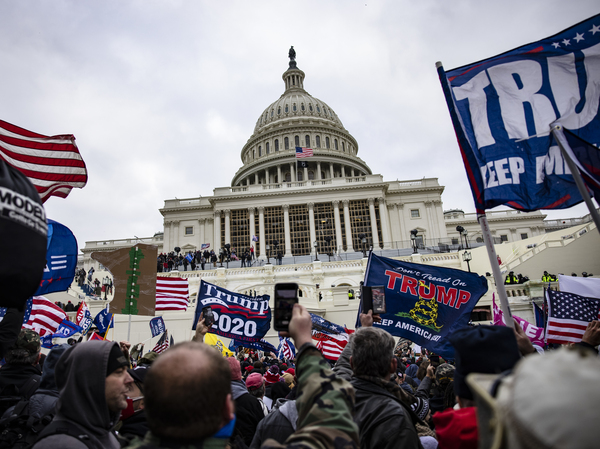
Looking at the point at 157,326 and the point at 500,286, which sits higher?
the point at 500,286

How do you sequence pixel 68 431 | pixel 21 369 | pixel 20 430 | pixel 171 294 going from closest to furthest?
pixel 68 431, pixel 20 430, pixel 21 369, pixel 171 294

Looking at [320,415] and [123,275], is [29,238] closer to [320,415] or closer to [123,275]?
[320,415]

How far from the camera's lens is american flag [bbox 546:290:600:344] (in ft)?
22.1

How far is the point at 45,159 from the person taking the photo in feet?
23.1

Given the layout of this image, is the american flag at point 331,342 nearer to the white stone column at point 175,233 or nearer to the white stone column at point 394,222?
the white stone column at point 394,222

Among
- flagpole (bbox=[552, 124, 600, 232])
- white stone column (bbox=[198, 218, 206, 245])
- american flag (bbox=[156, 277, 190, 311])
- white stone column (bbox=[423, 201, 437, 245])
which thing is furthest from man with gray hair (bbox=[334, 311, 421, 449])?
white stone column (bbox=[198, 218, 206, 245])

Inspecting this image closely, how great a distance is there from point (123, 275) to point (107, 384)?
6.88 m

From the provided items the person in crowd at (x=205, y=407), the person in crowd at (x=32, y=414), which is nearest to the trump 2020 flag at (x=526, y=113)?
the person in crowd at (x=205, y=407)

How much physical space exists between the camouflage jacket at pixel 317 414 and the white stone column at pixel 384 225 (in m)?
47.4

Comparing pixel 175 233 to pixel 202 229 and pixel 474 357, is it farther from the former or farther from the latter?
pixel 474 357

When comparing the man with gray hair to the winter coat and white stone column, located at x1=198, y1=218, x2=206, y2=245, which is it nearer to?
the winter coat

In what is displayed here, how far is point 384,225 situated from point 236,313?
41.6m

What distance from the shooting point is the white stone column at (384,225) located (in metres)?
48.4

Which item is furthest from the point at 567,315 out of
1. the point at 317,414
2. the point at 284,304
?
the point at 317,414
